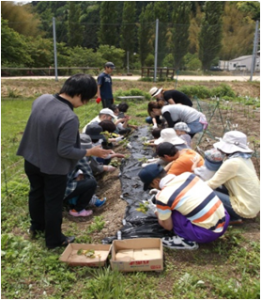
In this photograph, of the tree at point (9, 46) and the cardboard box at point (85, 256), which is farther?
the tree at point (9, 46)

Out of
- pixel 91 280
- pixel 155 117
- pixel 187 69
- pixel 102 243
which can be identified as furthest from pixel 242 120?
pixel 187 69

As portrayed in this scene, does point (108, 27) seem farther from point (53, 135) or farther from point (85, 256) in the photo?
point (85, 256)

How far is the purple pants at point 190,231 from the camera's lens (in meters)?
2.32

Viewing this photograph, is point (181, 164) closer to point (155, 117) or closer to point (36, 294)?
point (36, 294)

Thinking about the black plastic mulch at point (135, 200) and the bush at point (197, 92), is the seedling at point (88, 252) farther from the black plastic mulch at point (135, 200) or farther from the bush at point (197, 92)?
the bush at point (197, 92)

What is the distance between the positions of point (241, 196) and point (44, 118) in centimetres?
177

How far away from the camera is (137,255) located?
7.50 feet

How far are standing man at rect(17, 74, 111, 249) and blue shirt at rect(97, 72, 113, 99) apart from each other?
4.36 meters

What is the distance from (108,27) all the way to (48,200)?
2666 cm

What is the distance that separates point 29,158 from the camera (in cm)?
224

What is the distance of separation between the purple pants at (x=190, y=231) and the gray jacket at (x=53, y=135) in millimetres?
913

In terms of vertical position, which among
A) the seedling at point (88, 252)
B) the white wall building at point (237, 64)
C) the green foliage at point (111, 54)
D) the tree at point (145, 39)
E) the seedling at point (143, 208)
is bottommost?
the seedling at point (88, 252)

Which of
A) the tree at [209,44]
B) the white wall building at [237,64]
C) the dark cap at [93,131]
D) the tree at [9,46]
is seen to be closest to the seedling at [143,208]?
the dark cap at [93,131]

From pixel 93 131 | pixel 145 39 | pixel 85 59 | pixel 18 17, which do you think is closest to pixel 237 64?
pixel 145 39
